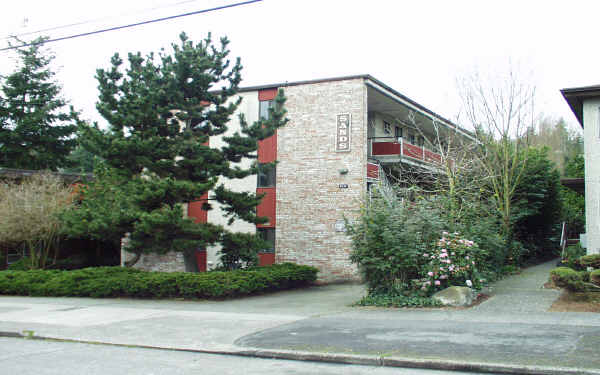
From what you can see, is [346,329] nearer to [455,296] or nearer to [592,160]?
[455,296]

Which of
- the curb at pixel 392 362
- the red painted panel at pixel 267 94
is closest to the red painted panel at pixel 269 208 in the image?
the red painted panel at pixel 267 94

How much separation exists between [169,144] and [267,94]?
627 centimetres

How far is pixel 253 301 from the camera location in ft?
50.5

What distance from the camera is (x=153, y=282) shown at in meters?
16.1

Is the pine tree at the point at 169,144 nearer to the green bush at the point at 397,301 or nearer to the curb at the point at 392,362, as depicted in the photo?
the green bush at the point at 397,301

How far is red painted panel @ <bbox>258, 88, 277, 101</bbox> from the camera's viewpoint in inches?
872

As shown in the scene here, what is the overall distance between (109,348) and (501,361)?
6210 mm

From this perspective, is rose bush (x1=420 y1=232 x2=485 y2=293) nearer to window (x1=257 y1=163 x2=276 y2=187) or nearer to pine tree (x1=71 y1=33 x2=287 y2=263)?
pine tree (x1=71 y1=33 x2=287 y2=263)

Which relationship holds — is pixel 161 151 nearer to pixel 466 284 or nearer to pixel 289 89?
pixel 289 89

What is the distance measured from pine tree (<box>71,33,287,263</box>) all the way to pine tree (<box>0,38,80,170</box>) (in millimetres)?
27199

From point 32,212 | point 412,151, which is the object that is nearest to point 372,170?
point 412,151

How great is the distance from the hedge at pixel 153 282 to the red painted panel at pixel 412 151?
709 centimetres

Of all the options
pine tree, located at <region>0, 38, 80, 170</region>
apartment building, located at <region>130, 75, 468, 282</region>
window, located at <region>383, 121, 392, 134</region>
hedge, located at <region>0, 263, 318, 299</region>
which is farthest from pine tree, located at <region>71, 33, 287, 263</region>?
pine tree, located at <region>0, 38, 80, 170</region>

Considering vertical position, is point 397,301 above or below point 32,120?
below
